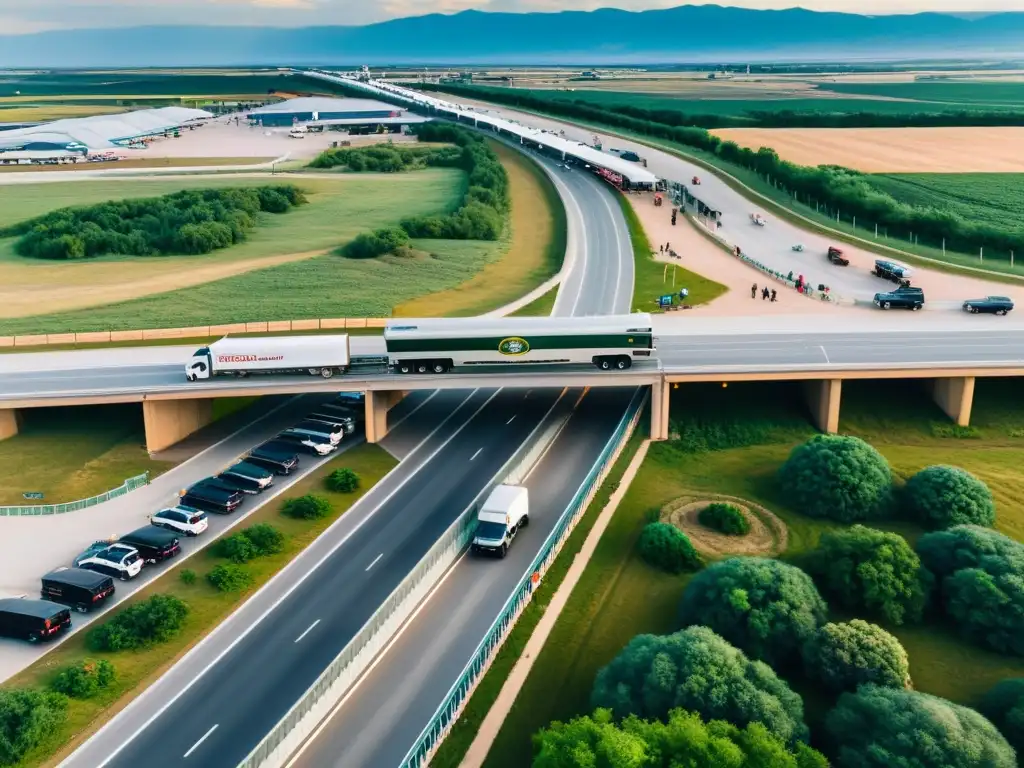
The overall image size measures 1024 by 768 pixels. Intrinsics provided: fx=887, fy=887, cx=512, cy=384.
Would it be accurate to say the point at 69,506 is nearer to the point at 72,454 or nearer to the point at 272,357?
the point at 72,454

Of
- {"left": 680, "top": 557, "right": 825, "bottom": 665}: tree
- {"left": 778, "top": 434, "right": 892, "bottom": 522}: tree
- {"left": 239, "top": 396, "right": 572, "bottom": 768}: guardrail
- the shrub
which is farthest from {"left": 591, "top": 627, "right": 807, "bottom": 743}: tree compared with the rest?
the shrub

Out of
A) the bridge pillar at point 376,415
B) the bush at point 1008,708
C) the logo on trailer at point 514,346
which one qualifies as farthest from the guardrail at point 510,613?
the bush at point 1008,708

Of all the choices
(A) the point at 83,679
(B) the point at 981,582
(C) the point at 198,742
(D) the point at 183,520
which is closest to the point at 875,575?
(B) the point at 981,582

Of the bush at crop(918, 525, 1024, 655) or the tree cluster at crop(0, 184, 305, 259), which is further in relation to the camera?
the tree cluster at crop(0, 184, 305, 259)

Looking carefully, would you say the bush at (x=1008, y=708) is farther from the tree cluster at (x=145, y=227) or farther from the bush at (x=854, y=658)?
the tree cluster at (x=145, y=227)

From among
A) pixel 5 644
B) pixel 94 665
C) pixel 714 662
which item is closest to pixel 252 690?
pixel 94 665

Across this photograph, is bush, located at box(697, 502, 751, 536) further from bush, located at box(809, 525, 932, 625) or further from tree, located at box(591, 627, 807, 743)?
tree, located at box(591, 627, 807, 743)
